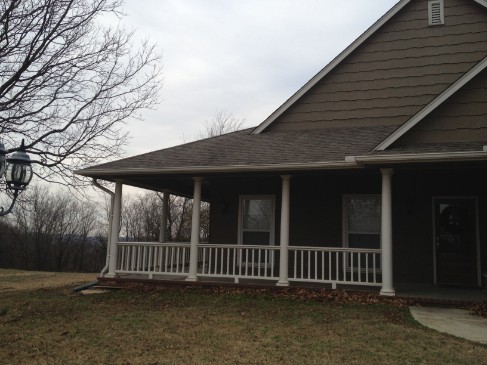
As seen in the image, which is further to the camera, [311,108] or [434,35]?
[311,108]

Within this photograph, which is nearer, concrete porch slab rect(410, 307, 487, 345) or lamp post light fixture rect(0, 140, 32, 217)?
concrete porch slab rect(410, 307, 487, 345)

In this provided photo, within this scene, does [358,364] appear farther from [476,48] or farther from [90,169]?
[476,48]

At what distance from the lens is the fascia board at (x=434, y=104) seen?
8.48 m

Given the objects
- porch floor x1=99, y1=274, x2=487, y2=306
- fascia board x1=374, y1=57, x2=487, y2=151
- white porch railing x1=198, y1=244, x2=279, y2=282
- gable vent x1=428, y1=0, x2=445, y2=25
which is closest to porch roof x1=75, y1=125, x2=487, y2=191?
fascia board x1=374, y1=57, x2=487, y2=151

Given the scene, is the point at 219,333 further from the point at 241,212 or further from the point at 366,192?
the point at 366,192

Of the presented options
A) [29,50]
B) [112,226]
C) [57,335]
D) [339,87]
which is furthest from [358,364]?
[29,50]

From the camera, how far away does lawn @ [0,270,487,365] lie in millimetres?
5336

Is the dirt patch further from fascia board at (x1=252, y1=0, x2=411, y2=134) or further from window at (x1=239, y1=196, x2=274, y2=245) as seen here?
fascia board at (x1=252, y1=0, x2=411, y2=134)

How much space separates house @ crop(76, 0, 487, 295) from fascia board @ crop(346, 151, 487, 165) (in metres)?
0.03

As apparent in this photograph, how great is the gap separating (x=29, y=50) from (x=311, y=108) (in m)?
7.95

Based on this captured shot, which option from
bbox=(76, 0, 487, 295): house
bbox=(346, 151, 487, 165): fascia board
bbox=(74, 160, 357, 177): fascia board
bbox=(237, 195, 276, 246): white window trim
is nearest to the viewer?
bbox=(346, 151, 487, 165): fascia board

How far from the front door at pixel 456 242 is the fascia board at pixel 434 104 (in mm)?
2545

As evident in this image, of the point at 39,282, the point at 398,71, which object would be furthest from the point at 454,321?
the point at 39,282

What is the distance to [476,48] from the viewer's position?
11.1 metres
